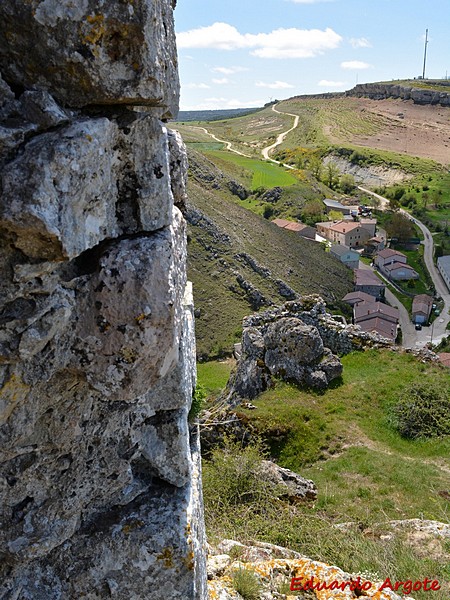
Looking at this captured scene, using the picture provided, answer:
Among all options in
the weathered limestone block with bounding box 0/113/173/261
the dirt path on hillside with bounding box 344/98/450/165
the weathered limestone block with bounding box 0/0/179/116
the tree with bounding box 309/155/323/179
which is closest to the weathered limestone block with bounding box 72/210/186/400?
the weathered limestone block with bounding box 0/113/173/261

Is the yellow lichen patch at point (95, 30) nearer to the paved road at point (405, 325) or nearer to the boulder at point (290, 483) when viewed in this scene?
the boulder at point (290, 483)

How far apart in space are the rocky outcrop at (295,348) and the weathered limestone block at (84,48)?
51.6 ft

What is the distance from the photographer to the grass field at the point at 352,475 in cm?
865

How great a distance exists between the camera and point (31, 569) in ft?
14.2

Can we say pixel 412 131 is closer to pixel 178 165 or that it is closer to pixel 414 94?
pixel 414 94

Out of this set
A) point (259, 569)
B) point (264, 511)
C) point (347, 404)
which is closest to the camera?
point (259, 569)

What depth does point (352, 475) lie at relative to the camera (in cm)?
1363

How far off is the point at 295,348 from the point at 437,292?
59.0m

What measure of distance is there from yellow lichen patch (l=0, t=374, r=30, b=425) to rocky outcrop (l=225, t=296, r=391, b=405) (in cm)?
1546

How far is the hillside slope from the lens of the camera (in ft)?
154

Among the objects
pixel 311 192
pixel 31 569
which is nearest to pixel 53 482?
pixel 31 569

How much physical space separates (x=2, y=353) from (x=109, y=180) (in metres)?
1.37

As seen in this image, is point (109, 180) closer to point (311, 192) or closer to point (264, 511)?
point (264, 511)

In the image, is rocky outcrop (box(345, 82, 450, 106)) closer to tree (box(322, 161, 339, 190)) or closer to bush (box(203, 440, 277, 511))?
tree (box(322, 161, 339, 190))
